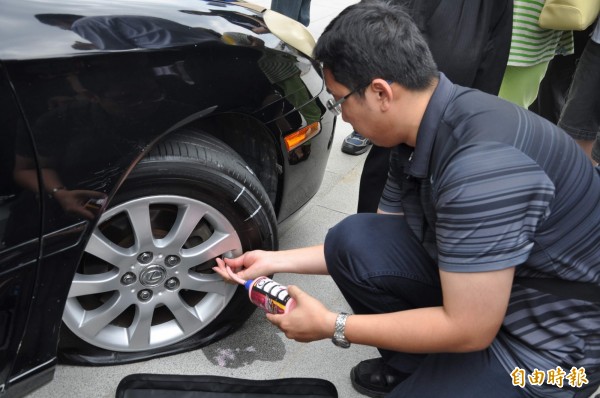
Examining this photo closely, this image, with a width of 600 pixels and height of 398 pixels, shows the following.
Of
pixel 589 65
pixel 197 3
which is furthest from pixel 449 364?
pixel 589 65

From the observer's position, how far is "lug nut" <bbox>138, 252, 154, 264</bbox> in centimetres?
185

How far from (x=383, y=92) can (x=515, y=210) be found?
15.5 inches

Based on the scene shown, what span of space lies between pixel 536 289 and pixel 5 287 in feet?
4.12

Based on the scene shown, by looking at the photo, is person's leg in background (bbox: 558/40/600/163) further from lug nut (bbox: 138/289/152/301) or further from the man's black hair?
lug nut (bbox: 138/289/152/301)

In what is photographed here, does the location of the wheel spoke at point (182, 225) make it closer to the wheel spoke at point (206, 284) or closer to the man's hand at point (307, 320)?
the wheel spoke at point (206, 284)

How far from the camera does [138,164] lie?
1.70 metres

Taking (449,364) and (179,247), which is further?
(179,247)

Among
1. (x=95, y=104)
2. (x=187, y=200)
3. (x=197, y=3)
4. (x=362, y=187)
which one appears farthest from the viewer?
(x=362, y=187)

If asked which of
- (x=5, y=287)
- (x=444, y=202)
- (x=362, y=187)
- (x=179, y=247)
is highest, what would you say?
(x=444, y=202)

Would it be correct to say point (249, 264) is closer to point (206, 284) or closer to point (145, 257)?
point (206, 284)

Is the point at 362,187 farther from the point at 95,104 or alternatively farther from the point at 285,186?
the point at 95,104

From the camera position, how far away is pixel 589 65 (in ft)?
9.49

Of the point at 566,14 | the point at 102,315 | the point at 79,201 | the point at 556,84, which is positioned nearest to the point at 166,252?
the point at 102,315

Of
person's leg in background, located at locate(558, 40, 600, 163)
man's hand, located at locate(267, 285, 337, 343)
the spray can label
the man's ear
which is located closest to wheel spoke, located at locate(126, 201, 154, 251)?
the spray can label
